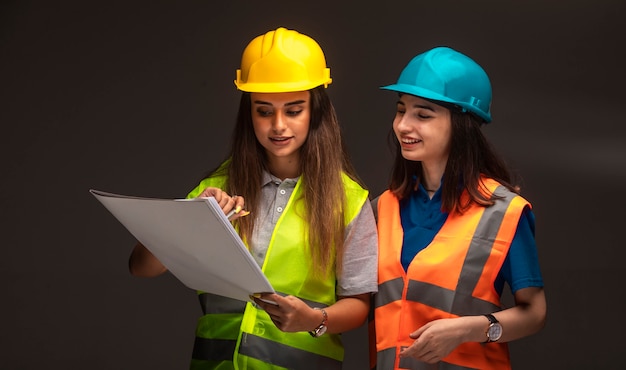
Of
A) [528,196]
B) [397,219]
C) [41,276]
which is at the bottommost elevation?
[41,276]

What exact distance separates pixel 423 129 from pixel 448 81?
0.47 ft

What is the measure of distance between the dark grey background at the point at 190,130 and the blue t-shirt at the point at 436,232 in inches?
66.8

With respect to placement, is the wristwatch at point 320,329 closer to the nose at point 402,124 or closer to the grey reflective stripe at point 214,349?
the grey reflective stripe at point 214,349

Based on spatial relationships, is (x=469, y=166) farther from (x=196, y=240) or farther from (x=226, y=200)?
(x=196, y=240)

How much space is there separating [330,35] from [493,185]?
6.43 ft

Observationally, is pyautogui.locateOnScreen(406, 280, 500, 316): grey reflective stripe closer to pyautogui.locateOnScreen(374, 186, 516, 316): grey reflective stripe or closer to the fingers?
pyautogui.locateOnScreen(374, 186, 516, 316): grey reflective stripe

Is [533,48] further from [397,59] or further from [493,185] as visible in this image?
[493,185]

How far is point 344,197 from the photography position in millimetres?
3076

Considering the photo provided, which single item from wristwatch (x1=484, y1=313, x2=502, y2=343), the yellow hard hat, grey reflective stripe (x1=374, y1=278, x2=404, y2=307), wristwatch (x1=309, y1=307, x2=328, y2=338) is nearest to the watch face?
wristwatch (x1=484, y1=313, x2=502, y2=343)

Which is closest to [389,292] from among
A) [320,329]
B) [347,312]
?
[347,312]

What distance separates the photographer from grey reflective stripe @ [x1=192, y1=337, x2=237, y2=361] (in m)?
3.01

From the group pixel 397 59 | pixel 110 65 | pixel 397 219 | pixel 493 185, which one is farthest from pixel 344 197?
pixel 110 65

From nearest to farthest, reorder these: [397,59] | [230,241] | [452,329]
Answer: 1. [230,241]
2. [452,329]
3. [397,59]

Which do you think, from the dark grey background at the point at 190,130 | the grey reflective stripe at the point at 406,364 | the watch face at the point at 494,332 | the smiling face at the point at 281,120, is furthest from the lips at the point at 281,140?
the dark grey background at the point at 190,130
